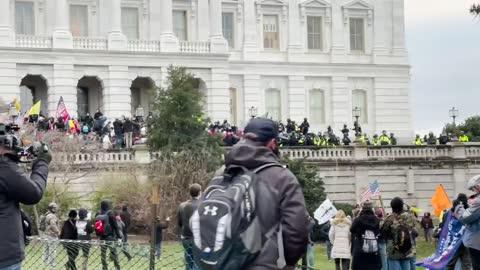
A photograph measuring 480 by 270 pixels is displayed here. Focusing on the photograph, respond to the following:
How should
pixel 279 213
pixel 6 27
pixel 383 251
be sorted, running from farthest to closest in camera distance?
pixel 6 27, pixel 383 251, pixel 279 213

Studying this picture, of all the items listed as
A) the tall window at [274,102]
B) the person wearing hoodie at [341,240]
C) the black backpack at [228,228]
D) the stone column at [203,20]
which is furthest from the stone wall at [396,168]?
the black backpack at [228,228]

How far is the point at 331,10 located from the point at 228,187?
74235 mm

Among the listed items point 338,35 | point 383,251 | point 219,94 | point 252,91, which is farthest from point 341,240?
point 338,35

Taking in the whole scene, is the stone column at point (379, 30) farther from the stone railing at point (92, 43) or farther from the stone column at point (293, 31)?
the stone railing at point (92, 43)

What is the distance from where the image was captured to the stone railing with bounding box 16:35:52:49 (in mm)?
70688

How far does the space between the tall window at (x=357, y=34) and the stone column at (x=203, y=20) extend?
36.8 feet

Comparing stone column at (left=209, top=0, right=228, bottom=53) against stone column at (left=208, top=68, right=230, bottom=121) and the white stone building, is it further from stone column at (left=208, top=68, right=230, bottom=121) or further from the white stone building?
stone column at (left=208, top=68, right=230, bottom=121)

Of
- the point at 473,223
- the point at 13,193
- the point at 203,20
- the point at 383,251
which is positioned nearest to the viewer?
the point at 13,193

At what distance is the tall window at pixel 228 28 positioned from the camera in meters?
80.4

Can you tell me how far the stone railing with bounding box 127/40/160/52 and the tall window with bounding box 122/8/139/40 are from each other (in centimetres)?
203

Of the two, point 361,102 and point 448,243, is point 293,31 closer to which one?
point 361,102

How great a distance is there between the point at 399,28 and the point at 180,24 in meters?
15.4

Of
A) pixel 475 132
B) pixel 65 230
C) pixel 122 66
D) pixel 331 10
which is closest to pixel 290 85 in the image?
pixel 331 10

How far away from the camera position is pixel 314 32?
83625mm
